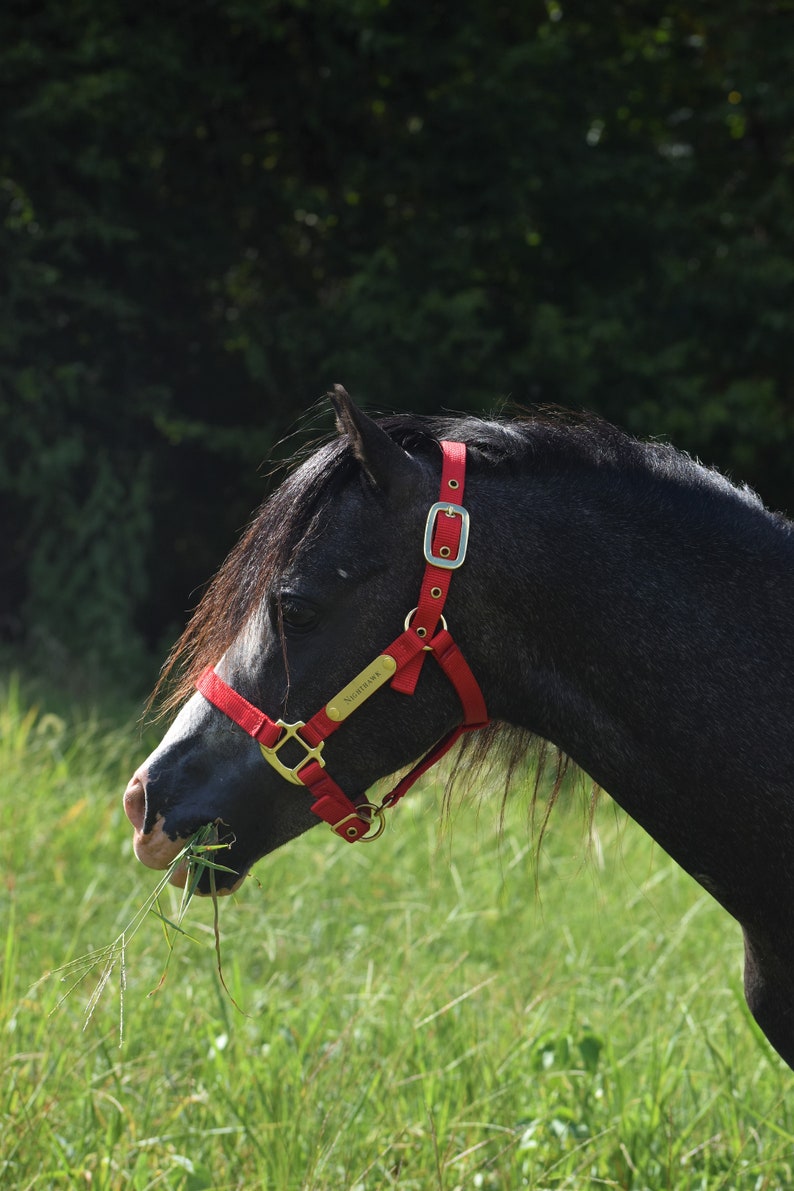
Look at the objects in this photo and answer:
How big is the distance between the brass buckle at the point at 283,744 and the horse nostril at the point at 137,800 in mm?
241

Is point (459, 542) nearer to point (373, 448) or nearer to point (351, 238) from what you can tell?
point (373, 448)

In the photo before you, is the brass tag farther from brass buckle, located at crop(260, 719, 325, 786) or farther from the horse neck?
the horse neck

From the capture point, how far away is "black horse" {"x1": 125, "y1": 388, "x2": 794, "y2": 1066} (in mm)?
1881

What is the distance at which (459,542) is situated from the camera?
189 cm

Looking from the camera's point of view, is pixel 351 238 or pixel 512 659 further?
pixel 351 238

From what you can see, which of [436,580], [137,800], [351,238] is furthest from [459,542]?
[351,238]

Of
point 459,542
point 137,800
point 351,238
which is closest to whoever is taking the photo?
point 459,542

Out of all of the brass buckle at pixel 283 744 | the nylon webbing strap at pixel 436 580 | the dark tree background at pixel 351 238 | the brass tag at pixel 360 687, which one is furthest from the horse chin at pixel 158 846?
the dark tree background at pixel 351 238

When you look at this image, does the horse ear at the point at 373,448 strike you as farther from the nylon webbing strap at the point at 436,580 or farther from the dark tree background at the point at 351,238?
the dark tree background at the point at 351,238

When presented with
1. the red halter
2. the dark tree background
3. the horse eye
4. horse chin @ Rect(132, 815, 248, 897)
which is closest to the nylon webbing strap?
the red halter

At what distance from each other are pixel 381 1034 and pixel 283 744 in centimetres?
144

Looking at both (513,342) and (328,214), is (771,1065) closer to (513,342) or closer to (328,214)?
(513,342)

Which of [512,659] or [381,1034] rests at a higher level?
[512,659]

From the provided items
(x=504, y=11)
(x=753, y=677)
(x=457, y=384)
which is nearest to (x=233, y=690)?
(x=753, y=677)
